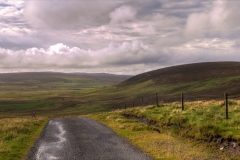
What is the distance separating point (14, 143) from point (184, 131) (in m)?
13.3

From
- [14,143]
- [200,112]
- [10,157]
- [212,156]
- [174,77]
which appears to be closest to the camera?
[212,156]

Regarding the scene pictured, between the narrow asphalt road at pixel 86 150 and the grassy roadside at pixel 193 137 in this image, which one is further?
the narrow asphalt road at pixel 86 150

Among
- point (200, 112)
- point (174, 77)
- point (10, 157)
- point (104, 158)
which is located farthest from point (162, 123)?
point (174, 77)

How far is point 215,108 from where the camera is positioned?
1053 inches

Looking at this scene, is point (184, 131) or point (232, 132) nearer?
point (232, 132)

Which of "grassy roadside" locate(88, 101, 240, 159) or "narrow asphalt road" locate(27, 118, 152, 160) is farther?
"narrow asphalt road" locate(27, 118, 152, 160)

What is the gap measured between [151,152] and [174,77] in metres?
174

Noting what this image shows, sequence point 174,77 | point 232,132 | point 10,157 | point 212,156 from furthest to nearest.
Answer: point 174,77 → point 232,132 → point 10,157 → point 212,156

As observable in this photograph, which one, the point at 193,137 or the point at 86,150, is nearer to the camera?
the point at 86,150

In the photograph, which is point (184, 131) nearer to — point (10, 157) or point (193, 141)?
point (193, 141)

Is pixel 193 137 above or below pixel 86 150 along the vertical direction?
above

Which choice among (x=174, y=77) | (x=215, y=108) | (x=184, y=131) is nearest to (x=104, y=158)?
(x=184, y=131)

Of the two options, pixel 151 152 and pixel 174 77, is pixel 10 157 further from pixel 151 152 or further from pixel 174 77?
pixel 174 77

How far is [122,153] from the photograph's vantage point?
15625mm
